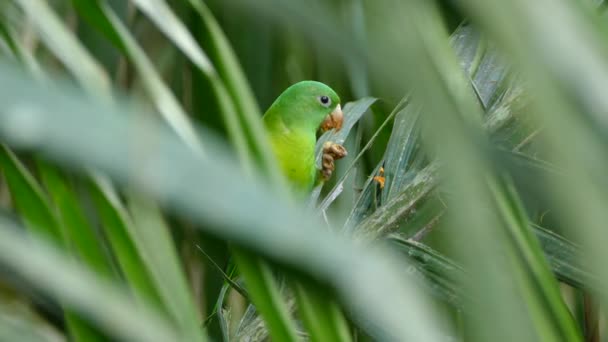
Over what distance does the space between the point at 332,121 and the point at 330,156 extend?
232 millimetres

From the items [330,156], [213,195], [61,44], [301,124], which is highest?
[301,124]

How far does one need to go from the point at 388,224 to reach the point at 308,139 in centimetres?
60

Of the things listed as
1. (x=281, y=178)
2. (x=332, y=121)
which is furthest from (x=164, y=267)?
(x=332, y=121)

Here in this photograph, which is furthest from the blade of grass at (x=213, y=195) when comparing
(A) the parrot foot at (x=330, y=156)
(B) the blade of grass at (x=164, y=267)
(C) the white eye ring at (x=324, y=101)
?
(C) the white eye ring at (x=324, y=101)

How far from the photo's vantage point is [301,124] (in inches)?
58.7

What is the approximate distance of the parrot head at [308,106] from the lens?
4.78ft

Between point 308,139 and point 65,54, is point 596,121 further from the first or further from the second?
point 308,139

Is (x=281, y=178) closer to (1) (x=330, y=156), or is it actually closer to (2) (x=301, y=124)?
(1) (x=330, y=156)

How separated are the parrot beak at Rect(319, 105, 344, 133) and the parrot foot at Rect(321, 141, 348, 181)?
93 millimetres

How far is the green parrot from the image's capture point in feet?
4.56

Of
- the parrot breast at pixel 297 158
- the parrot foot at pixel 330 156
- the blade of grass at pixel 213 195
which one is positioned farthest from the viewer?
the parrot breast at pixel 297 158

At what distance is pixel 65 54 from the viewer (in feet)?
1.12

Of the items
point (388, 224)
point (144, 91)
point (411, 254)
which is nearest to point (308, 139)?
point (388, 224)

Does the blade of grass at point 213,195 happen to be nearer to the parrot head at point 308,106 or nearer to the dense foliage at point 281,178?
the dense foliage at point 281,178
